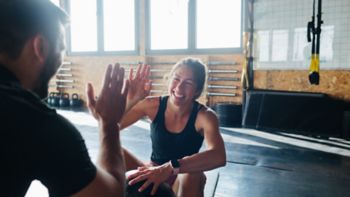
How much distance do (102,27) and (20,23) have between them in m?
6.22

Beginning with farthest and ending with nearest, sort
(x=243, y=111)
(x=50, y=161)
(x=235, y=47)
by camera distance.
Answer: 1. (x=235, y=47)
2. (x=243, y=111)
3. (x=50, y=161)

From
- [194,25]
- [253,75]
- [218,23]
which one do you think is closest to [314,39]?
[253,75]

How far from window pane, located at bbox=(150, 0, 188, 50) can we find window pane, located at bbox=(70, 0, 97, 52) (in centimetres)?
144

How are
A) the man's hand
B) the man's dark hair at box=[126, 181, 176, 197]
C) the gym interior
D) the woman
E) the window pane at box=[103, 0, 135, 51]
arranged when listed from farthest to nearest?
the window pane at box=[103, 0, 135, 51], the gym interior, the woman, the man's dark hair at box=[126, 181, 176, 197], the man's hand

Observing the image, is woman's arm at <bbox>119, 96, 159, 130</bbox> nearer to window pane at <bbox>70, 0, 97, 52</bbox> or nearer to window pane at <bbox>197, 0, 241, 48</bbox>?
window pane at <bbox>197, 0, 241, 48</bbox>

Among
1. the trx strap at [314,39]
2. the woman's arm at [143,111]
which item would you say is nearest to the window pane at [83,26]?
the trx strap at [314,39]

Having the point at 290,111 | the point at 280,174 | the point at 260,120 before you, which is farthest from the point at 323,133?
the point at 280,174

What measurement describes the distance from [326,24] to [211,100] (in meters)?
2.05

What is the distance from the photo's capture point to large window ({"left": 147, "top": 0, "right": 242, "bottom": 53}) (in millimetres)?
Answer: 5207

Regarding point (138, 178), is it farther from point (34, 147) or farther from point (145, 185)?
point (34, 147)

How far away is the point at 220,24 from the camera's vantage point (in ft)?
17.3

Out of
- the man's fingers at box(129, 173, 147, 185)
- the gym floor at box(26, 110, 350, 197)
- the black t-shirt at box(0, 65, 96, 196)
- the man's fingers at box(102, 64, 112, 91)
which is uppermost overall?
the man's fingers at box(102, 64, 112, 91)

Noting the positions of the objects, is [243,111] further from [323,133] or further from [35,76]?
[35,76]

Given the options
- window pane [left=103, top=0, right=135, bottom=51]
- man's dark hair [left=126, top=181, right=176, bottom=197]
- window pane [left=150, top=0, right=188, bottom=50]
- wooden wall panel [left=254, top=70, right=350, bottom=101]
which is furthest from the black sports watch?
window pane [left=103, top=0, right=135, bottom=51]
